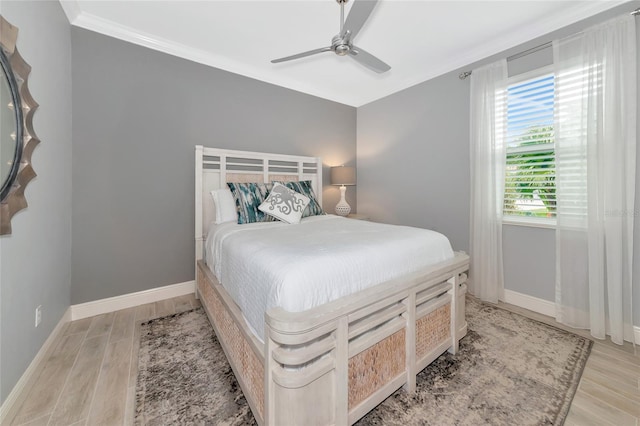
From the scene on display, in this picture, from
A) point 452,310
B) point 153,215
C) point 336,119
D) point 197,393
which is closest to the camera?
point 197,393

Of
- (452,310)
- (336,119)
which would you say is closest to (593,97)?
(452,310)

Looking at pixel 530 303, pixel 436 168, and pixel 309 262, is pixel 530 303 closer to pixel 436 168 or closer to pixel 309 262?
pixel 436 168

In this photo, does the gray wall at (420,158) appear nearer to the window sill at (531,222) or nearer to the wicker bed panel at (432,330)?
the window sill at (531,222)

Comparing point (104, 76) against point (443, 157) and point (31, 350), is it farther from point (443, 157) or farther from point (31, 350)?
point (443, 157)

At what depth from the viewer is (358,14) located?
5.35ft

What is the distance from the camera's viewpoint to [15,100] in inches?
54.3

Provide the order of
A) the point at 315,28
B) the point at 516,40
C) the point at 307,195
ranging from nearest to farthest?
the point at 315,28
the point at 516,40
the point at 307,195

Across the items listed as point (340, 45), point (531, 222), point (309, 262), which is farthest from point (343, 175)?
point (309, 262)

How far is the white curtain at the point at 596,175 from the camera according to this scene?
1.93 metres

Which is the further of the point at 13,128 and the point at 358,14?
the point at 358,14

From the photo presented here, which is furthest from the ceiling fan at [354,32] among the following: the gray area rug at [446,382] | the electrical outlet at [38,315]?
the electrical outlet at [38,315]

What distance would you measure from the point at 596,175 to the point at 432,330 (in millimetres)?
1873

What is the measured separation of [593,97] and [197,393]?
360cm

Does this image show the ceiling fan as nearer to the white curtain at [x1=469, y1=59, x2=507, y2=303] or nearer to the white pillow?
the white curtain at [x1=469, y1=59, x2=507, y2=303]
